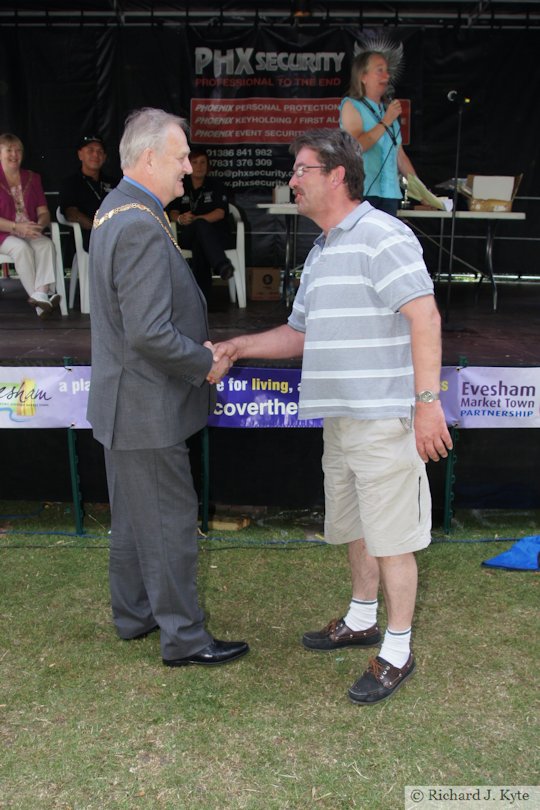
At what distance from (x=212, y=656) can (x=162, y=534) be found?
0.48m

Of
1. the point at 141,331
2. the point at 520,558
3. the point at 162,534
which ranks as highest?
A: the point at 141,331

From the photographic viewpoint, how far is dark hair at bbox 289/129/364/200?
2.19 metres

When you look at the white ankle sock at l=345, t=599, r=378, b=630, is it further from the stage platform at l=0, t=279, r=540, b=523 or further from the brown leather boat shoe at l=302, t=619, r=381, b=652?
the stage platform at l=0, t=279, r=540, b=523

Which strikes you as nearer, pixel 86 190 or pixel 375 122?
pixel 375 122

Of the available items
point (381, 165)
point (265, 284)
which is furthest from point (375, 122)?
point (265, 284)

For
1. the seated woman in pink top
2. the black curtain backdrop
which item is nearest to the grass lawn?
the seated woman in pink top

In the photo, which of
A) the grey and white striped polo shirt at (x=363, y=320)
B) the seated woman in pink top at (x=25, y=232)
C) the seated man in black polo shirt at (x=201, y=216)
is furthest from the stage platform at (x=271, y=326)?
the grey and white striped polo shirt at (x=363, y=320)

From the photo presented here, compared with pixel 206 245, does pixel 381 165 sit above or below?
above

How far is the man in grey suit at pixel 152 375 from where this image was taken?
2.12 m

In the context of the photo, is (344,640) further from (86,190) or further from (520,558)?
(86,190)

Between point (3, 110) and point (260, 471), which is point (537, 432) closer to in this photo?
point (260, 471)

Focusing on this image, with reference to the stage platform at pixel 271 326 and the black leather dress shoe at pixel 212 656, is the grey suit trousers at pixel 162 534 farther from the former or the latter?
the stage platform at pixel 271 326

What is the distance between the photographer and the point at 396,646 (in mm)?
2393

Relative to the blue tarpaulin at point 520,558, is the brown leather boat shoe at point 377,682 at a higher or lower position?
higher
